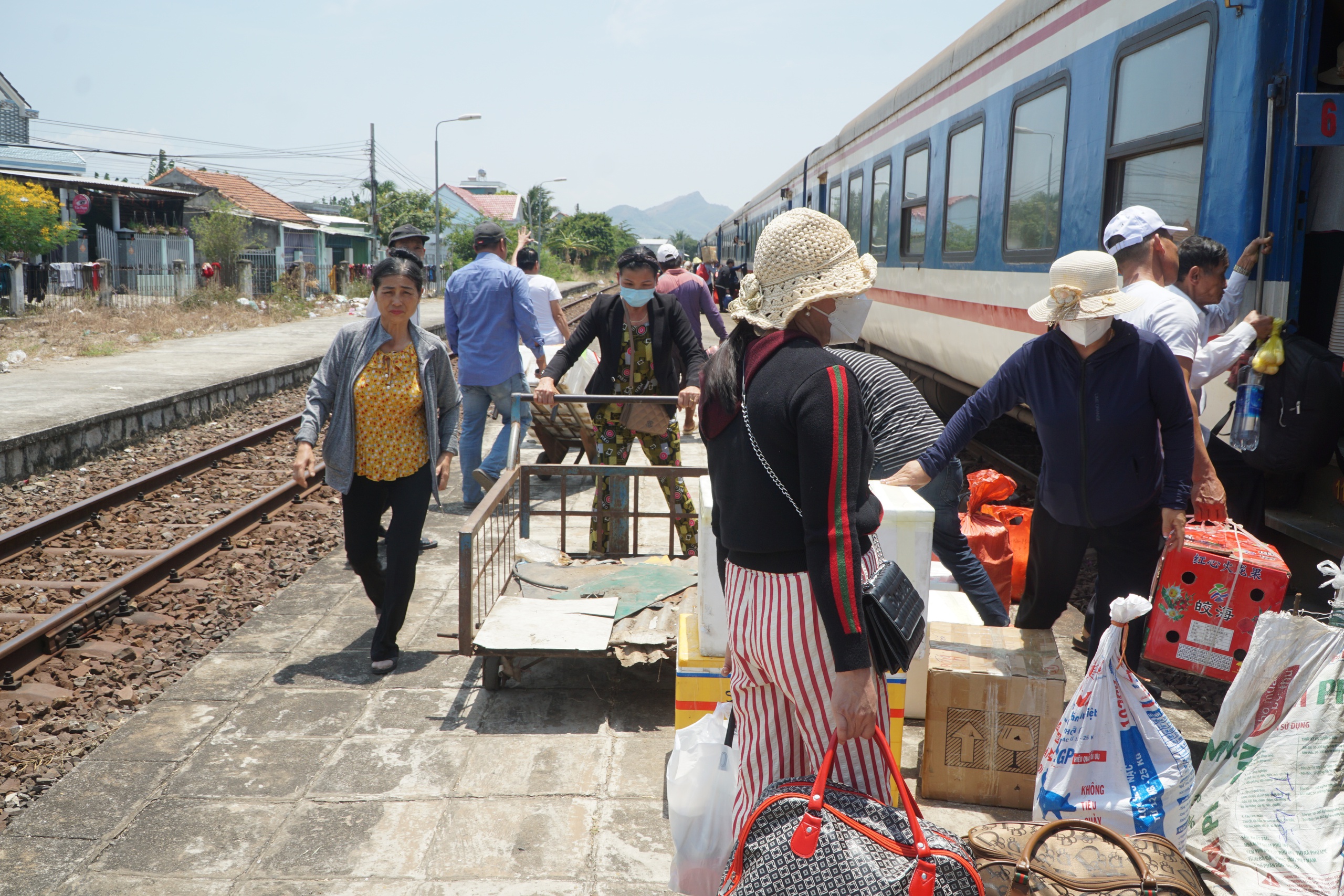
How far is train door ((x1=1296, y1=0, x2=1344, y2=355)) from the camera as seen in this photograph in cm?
421

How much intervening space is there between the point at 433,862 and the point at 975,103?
6.96m

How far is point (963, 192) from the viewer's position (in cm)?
844

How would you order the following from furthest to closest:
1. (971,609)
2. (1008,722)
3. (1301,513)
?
1. (1301,513)
2. (971,609)
3. (1008,722)

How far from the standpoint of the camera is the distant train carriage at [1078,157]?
425 centimetres

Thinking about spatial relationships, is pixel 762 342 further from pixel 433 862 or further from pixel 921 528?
pixel 433 862

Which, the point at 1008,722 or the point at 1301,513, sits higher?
the point at 1301,513

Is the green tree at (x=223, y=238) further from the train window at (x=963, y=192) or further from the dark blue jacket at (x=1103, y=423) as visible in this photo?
the dark blue jacket at (x=1103, y=423)

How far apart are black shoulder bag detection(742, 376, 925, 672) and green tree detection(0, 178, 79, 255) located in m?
27.0

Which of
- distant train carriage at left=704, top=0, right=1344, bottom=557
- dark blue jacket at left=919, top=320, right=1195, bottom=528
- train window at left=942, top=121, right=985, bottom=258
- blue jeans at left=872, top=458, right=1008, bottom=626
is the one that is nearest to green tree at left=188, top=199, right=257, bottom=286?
distant train carriage at left=704, top=0, right=1344, bottom=557

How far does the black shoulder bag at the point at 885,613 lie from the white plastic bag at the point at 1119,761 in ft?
3.24

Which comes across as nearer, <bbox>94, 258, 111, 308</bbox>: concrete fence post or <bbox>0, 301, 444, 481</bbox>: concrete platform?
<bbox>0, 301, 444, 481</bbox>: concrete platform

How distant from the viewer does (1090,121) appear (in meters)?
5.95

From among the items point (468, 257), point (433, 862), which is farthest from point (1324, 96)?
point (468, 257)

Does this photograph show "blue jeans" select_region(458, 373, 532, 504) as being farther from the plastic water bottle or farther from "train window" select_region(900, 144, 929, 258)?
the plastic water bottle
